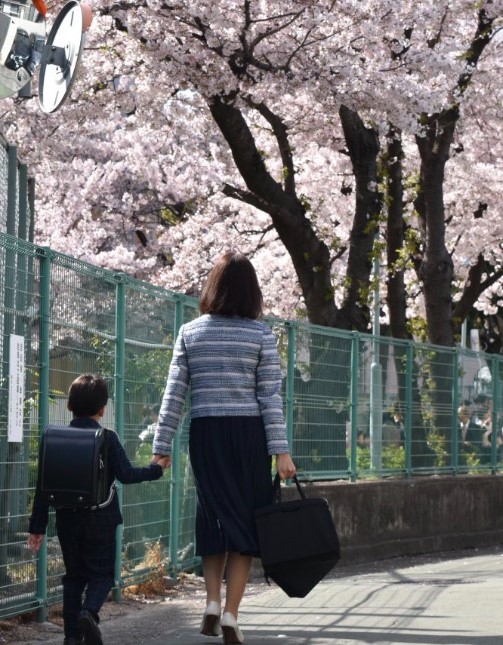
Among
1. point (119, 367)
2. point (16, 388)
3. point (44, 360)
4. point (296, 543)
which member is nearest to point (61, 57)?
point (119, 367)

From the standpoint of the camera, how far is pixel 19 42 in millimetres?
10258

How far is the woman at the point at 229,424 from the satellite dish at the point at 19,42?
2.87 meters

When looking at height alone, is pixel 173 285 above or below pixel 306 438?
above

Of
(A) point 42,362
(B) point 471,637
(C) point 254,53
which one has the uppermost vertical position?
(C) point 254,53

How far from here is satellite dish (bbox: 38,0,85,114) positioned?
10375mm

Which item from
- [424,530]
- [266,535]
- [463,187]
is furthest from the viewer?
[463,187]

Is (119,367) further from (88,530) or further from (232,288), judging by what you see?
(88,530)

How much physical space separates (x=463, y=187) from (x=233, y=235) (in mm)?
4545

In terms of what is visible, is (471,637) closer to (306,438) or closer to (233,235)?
(306,438)

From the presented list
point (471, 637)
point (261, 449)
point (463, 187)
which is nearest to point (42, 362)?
point (261, 449)

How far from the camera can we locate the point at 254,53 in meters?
17.0

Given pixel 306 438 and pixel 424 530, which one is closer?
pixel 306 438

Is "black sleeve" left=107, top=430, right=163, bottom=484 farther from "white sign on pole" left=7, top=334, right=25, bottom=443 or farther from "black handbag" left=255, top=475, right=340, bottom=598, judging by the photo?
"white sign on pole" left=7, top=334, right=25, bottom=443

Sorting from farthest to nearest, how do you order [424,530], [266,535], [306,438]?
[424,530] < [306,438] < [266,535]
